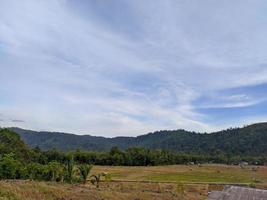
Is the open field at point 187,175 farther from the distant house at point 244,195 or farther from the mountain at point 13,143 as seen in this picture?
the distant house at point 244,195

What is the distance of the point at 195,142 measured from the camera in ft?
642

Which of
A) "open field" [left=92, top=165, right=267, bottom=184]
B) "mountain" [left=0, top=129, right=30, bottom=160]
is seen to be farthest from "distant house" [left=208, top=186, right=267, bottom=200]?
"mountain" [left=0, top=129, right=30, bottom=160]

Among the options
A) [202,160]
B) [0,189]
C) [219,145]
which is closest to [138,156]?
[202,160]

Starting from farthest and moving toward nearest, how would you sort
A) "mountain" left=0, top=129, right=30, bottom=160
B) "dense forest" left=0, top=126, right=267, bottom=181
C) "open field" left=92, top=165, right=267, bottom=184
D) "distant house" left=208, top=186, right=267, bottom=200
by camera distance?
"mountain" left=0, top=129, right=30, bottom=160 < "open field" left=92, top=165, right=267, bottom=184 < "dense forest" left=0, top=126, right=267, bottom=181 < "distant house" left=208, top=186, right=267, bottom=200

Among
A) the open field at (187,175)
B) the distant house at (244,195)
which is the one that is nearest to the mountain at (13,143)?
the open field at (187,175)

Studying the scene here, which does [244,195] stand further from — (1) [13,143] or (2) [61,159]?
(2) [61,159]

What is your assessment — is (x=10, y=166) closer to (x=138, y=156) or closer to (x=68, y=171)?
(x=68, y=171)

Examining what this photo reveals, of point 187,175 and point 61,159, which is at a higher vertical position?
point 61,159

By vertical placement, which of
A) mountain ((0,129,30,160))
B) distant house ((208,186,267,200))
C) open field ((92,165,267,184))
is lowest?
distant house ((208,186,267,200))

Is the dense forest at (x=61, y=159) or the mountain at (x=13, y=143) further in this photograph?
the mountain at (x=13, y=143)

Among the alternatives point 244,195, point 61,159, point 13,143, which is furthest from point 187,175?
point 244,195

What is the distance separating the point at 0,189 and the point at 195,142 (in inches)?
7286

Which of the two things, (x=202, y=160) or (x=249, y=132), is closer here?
(x=202, y=160)

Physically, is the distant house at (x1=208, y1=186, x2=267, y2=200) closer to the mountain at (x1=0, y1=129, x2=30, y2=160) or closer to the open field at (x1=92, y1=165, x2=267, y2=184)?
the open field at (x1=92, y1=165, x2=267, y2=184)
